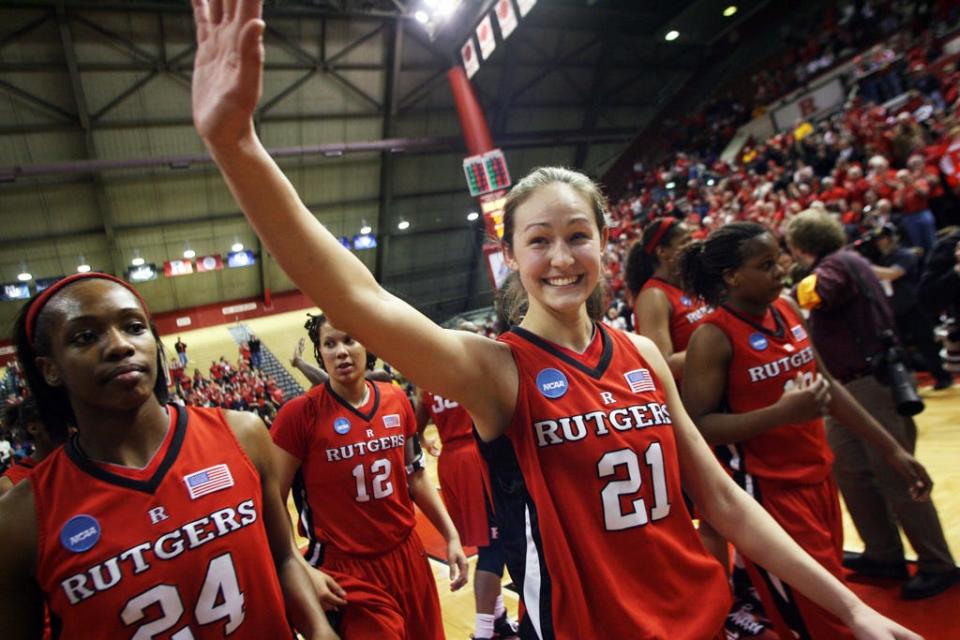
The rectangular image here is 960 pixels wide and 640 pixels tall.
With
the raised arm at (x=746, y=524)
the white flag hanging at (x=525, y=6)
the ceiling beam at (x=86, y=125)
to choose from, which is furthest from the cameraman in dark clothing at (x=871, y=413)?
the ceiling beam at (x=86, y=125)

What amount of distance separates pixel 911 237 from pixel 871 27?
11967mm

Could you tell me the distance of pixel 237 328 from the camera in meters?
20.8

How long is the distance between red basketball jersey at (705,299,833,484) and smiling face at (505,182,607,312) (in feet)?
3.82

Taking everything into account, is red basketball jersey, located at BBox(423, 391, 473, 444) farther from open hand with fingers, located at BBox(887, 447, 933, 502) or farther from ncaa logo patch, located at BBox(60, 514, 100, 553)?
ncaa logo patch, located at BBox(60, 514, 100, 553)

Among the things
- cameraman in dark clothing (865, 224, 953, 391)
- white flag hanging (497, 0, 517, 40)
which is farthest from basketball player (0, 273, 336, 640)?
white flag hanging (497, 0, 517, 40)

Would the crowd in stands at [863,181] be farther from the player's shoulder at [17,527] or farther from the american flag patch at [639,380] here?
the player's shoulder at [17,527]

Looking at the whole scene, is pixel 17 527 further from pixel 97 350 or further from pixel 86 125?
pixel 86 125

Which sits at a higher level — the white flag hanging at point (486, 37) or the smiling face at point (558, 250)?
the white flag hanging at point (486, 37)

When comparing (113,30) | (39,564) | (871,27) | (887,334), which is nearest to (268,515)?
(39,564)

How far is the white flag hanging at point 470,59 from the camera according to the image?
587 inches

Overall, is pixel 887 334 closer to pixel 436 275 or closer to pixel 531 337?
pixel 531 337

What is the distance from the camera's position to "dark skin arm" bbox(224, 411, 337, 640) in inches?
68.7

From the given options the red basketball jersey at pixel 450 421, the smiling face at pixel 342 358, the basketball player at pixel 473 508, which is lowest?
the basketball player at pixel 473 508

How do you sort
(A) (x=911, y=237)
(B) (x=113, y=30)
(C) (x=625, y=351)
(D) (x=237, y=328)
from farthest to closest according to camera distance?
(D) (x=237, y=328) < (B) (x=113, y=30) < (A) (x=911, y=237) < (C) (x=625, y=351)
